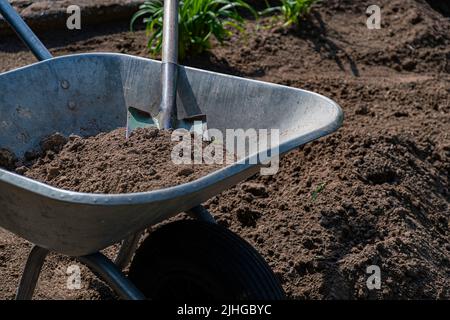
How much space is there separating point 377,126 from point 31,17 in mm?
1821

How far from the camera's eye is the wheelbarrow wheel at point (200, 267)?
2119mm

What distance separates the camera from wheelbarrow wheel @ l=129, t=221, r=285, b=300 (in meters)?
2.12

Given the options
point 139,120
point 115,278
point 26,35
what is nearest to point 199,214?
point 115,278

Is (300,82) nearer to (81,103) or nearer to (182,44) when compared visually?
(182,44)

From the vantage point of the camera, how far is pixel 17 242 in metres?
2.89

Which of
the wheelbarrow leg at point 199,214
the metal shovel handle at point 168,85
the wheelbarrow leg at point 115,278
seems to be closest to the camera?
the wheelbarrow leg at point 115,278

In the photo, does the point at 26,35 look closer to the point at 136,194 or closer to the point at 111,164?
the point at 111,164

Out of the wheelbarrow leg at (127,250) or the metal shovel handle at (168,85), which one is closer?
the wheelbarrow leg at (127,250)

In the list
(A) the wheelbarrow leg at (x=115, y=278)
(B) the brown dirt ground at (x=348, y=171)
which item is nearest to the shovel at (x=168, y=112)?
(B) the brown dirt ground at (x=348, y=171)

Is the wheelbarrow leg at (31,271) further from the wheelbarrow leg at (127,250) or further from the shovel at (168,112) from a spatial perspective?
the shovel at (168,112)

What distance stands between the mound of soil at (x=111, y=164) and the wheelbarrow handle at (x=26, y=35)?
0.93ft
